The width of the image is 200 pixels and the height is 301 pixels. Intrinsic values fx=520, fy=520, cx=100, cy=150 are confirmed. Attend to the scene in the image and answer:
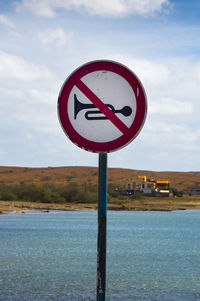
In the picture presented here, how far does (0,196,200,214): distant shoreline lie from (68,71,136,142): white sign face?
254ft

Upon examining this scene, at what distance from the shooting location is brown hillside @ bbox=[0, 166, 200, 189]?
466 feet

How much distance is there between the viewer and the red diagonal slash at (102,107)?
3.23 metres

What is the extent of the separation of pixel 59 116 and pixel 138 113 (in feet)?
1.66

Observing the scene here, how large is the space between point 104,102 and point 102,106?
0.03 metres

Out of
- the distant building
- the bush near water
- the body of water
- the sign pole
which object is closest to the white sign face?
the sign pole

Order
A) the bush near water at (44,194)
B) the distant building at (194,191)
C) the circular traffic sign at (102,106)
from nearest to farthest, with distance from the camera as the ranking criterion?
1. the circular traffic sign at (102,106)
2. the bush near water at (44,194)
3. the distant building at (194,191)

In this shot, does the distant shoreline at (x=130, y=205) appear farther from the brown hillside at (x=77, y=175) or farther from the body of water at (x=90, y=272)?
the body of water at (x=90, y=272)

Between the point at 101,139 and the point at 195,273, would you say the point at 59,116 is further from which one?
the point at 195,273

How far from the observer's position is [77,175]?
156m

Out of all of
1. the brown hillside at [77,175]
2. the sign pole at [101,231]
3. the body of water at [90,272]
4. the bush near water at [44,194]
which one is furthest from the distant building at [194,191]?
the sign pole at [101,231]

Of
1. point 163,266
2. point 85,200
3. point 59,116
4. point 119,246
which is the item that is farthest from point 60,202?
point 59,116

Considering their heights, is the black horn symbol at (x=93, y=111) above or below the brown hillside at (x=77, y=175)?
below

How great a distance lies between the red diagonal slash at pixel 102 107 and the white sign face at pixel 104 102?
0.01m

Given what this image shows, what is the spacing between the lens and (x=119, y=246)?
3475 cm
